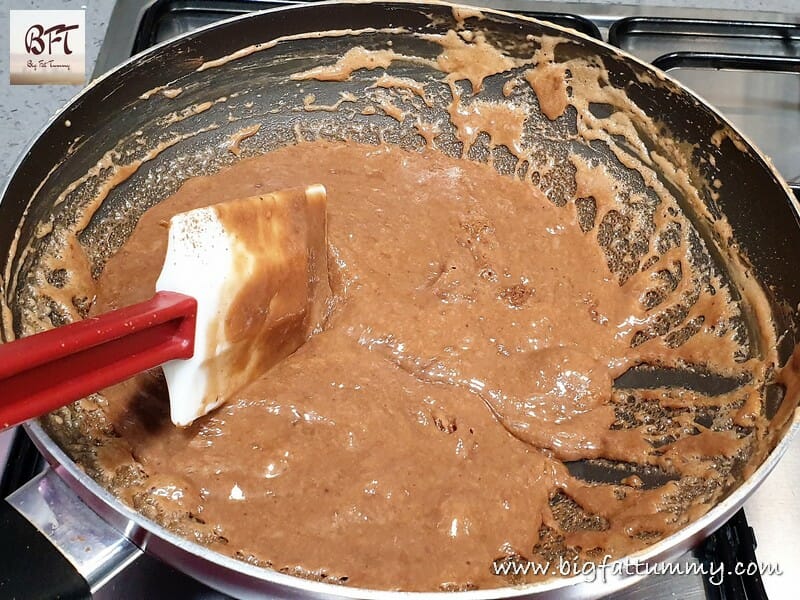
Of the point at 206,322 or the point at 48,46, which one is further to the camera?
the point at 48,46

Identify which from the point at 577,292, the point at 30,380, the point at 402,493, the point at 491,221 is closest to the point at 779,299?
the point at 577,292

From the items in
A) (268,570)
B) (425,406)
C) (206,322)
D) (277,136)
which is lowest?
(268,570)

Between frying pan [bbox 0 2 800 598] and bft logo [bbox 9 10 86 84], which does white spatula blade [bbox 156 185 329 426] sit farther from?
bft logo [bbox 9 10 86 84]

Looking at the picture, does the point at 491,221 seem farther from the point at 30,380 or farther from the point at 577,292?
the point at 30,380

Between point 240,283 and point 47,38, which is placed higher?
point 47,38

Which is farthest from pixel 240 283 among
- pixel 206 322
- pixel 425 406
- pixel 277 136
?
pixel 277 136

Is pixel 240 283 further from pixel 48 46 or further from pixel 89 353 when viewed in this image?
pixel 48 46
